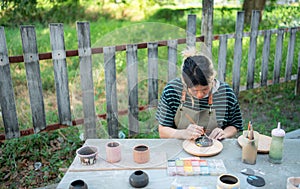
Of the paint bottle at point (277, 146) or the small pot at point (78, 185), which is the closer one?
the small pot at point (78, 185)

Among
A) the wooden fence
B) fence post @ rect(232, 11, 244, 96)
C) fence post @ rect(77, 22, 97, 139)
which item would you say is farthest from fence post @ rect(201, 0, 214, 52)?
fence post @ rect(77, 22, 97, 139)

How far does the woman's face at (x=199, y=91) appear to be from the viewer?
6.56ft

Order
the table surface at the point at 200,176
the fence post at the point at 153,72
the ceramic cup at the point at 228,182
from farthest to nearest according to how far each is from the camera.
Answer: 1. the fence post at the point at 153,72
2. the table surface at the point at 200,176
3. the ceramic cup at the point at 228,182

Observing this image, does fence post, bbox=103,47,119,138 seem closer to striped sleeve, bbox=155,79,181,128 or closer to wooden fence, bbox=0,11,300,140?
wooden fence, bbox=0,11,300,140

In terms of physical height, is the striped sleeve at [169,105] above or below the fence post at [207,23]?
below

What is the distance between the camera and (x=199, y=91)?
6.68ft

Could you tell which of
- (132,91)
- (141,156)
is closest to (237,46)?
(132,91)

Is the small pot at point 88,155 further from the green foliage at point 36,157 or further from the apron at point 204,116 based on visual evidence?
the green foliage at point 36,157

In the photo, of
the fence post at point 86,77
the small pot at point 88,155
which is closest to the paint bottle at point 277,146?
the small pot at point 88,155

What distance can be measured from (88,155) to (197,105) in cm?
84

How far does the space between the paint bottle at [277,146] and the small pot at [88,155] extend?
3.17ft

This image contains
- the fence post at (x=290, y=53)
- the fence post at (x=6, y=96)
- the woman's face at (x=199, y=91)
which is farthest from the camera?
the fence post at (x=290, y=53)

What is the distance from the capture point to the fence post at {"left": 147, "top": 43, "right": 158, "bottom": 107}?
11.3ft

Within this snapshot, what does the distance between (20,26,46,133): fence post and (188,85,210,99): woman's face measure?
1.64m
